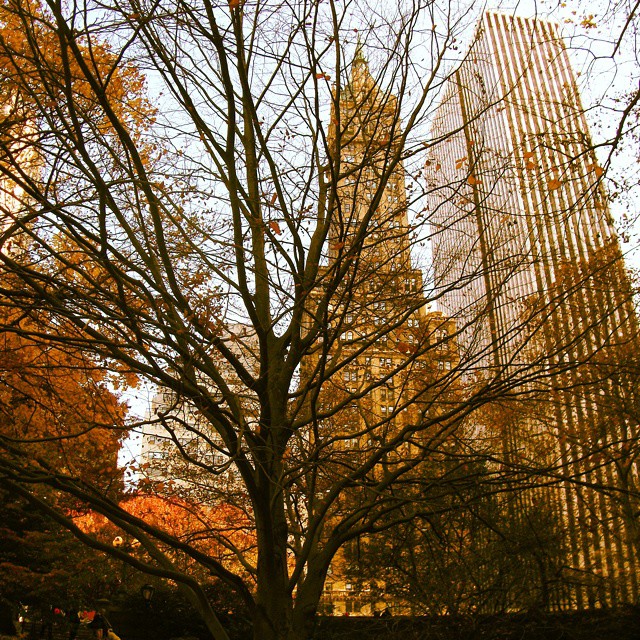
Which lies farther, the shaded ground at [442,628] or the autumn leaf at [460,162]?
the shaded ground at [442,628]

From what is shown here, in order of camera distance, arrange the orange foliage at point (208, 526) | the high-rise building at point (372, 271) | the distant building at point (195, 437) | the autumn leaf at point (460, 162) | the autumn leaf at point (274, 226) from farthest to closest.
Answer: the orange foliage at point (208, 526)
the autumn leaf at point (460, 162)
the autumn leaf at point (274, 226)
the high-rise building at point (372, 271)
the distant building at point (195, 437)

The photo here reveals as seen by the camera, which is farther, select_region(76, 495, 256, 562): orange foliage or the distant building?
select_region(76, 495, 256, 562): orange foliage

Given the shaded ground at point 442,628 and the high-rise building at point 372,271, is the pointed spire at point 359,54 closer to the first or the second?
the high-rise building at point 372,271

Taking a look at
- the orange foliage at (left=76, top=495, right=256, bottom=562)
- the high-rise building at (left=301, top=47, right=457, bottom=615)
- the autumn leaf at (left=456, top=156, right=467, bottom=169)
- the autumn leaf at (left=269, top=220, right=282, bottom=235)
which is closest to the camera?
the high-rise building at (left=301, top=47, right=457, bottom=615)

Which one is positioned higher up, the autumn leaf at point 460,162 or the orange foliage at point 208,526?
the autumn leaf at point 460,162

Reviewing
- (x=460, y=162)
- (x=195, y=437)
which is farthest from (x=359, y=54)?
(x=195, y=437)

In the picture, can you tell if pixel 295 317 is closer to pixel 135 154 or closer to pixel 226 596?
pixel 135 154

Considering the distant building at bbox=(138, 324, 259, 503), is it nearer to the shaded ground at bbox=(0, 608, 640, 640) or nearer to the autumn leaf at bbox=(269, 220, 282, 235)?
the autumn leaf at bbox=(269, 220, 282, 235)

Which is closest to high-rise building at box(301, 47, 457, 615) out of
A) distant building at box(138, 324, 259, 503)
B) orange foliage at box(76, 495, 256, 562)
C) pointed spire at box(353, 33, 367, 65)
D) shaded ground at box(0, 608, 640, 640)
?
pointed spire at box(353, 33, 367, 65)

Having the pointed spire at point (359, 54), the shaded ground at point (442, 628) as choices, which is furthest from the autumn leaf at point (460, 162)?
the shaded ground at point (442, 628)

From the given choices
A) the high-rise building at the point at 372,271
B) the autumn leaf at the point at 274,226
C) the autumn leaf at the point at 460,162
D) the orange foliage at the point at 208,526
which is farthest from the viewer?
the orange foliage at the point at 208,526

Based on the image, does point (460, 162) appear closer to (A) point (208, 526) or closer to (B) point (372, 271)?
(B) point (372, 271)

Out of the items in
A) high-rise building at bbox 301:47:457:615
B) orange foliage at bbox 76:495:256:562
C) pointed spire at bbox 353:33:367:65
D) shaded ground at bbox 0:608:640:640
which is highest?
pointed spire at bbox 353:33:367:65

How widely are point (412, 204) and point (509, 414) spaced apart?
8635 millimetres
